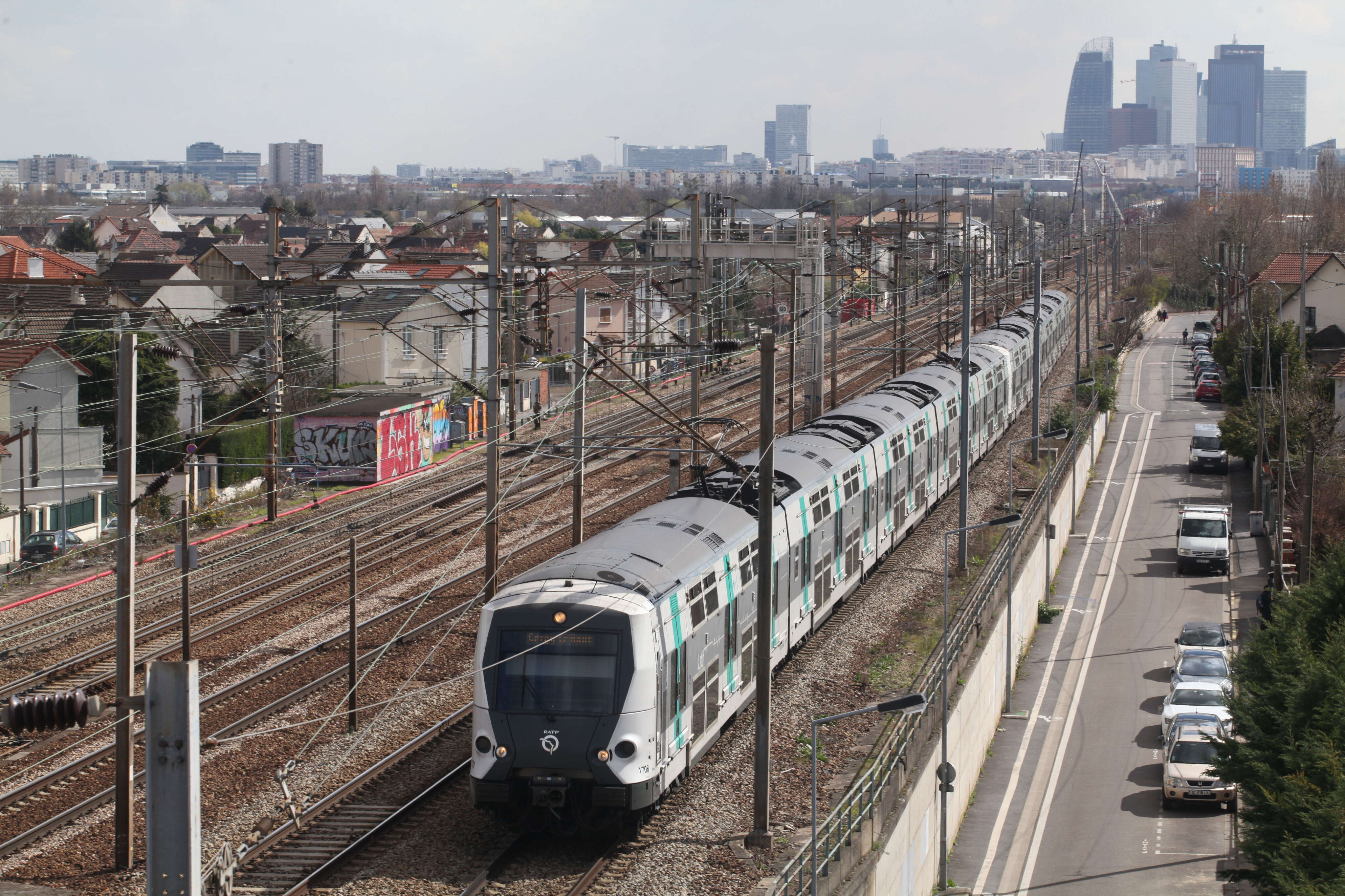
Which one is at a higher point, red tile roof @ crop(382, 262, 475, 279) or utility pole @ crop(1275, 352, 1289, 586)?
red tile roof @ crop(382, 262, 475, 279)

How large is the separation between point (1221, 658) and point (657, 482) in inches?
524

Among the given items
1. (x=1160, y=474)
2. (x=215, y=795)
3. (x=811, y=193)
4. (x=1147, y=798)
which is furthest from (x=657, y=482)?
(x=811, y=193)

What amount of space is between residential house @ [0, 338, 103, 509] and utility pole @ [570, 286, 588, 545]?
1760 centimetres

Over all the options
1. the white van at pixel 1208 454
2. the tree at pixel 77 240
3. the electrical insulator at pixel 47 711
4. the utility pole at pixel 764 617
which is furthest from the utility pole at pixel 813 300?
the tree at pixel 77 240

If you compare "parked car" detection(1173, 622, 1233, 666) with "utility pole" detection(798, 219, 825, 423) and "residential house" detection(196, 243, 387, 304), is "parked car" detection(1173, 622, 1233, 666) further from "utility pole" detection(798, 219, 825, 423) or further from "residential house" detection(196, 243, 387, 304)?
"residential house" detection(196, 243, 387, 304)

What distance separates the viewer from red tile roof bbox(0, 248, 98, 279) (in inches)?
1773

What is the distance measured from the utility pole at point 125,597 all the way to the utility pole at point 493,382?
6.36 m

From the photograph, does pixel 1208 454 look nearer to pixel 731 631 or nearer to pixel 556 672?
pixel 731 631

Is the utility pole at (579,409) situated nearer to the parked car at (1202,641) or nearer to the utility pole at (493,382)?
the utility pole at (493,382)

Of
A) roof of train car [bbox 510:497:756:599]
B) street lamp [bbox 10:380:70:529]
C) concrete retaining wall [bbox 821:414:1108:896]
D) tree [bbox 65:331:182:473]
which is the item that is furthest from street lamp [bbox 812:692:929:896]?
tree [bbox 65:331:182:473]

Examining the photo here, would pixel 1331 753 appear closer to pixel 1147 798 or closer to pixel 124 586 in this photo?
pixel 1147 798

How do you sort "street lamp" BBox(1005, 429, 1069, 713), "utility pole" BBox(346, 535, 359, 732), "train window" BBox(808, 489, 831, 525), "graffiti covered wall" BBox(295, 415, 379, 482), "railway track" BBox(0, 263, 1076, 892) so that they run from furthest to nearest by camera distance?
1. "graffiti covered wall" BBox(295, 415, 379, 482)
2. "street lamp" BBox(1005, 429, 1069, 713)
3. "train window" BBox(808, 489, 831, 525)
4. "utility pole" BBox(346, 535, 359, 732)
5. "railway track" BBox(0, 263, 1076, 892)

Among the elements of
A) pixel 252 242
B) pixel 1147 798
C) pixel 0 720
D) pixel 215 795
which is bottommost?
pixel 1147 798

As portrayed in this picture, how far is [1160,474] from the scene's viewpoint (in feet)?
163
